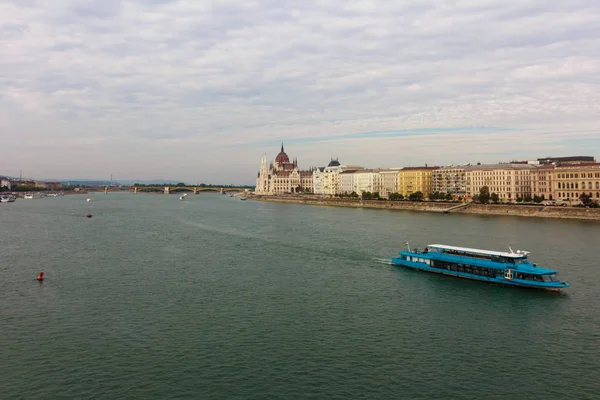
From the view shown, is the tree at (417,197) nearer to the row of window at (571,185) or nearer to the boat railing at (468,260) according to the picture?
the row of window at (571,185)

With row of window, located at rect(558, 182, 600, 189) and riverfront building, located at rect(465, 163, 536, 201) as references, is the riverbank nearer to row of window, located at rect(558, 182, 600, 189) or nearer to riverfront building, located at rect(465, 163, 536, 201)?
row of window, located at rect(558, 182, 600, 189)

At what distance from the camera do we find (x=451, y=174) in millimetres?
101875

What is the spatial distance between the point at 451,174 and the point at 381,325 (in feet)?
290

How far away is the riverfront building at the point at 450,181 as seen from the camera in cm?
9906

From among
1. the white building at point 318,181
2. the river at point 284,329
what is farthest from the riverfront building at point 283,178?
the river at point 284,329

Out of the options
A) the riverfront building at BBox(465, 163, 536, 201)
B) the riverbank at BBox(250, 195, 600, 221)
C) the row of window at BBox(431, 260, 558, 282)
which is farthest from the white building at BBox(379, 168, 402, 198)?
the row of window at BBox(431, 260, 558, 282)

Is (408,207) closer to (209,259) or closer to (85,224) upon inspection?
(85,224)

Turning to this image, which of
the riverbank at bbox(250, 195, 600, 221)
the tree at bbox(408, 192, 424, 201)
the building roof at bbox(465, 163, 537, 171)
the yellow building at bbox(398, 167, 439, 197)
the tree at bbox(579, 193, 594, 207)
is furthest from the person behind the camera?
the yellow building at bbox(398, 167, 439, 197)

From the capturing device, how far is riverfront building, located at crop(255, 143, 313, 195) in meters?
174

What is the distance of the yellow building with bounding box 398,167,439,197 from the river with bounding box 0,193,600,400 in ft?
241

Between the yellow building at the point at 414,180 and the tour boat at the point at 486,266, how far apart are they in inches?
3015

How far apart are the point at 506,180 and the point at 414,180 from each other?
25736 mm

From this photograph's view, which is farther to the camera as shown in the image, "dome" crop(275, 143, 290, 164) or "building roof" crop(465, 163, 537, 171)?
"dome" crop(275, 143, 290, 164)

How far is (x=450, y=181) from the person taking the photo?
102 metres
